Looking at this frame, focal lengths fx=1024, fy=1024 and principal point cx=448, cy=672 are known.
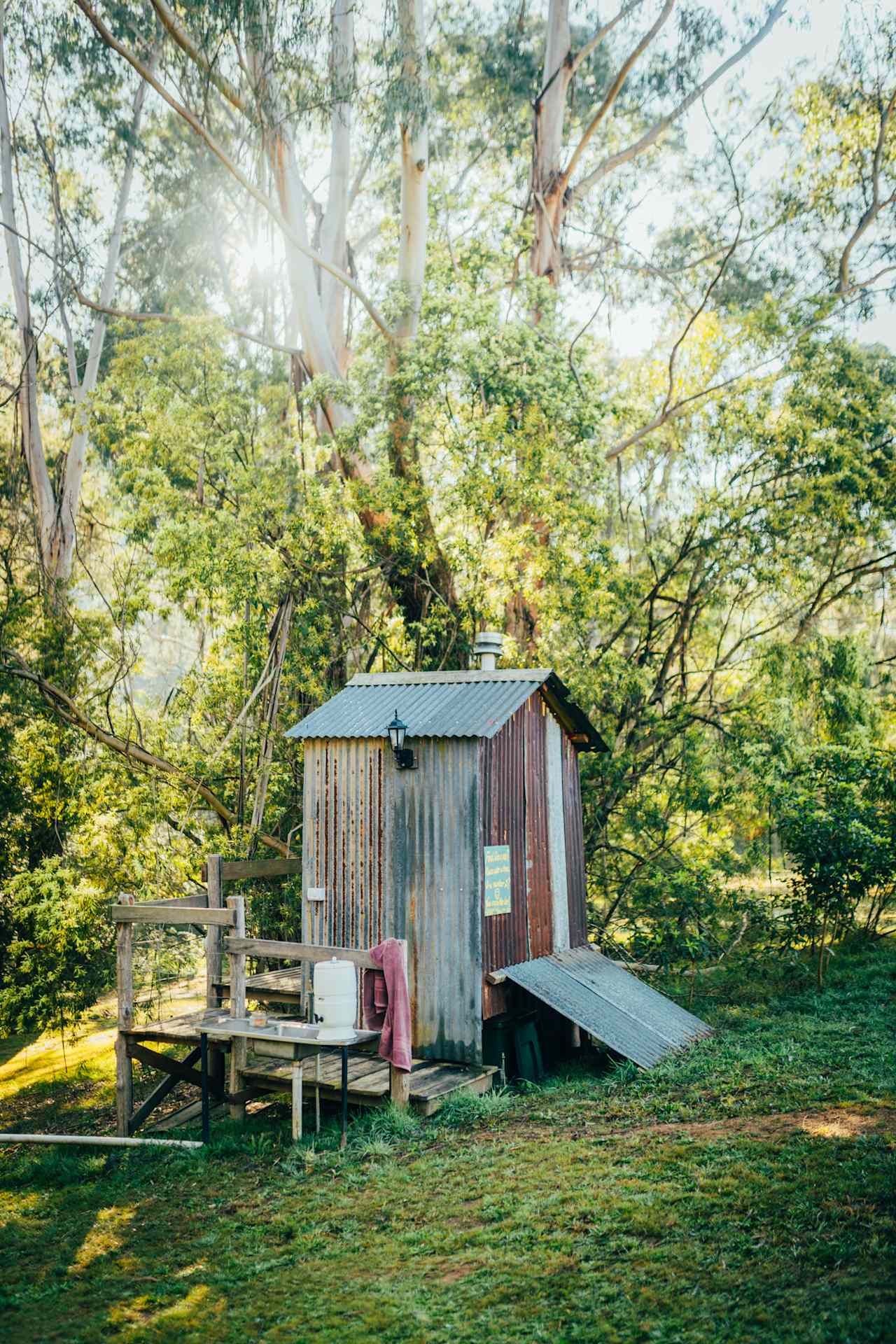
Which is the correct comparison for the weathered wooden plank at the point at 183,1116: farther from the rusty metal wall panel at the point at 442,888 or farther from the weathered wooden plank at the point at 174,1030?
the rusty metal wall panel at the point at 442,888

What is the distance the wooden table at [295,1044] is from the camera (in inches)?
300

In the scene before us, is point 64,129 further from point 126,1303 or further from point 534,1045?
point 126,1303

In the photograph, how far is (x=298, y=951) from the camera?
820cm

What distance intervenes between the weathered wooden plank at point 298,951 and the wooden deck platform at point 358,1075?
0.88 metres

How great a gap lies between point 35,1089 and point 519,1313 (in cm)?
992

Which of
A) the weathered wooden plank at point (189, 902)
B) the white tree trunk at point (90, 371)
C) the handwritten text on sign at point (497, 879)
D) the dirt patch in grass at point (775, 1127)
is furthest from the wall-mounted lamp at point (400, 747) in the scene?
the white tree trunk at point (90, 371)

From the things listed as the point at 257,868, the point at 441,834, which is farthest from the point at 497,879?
the point at 257,868

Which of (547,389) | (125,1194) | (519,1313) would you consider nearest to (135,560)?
(547,389)

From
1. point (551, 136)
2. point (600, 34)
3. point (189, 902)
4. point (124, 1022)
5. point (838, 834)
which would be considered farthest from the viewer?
point (551, 136)

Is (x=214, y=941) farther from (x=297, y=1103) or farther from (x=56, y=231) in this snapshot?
(x=56, y=231)

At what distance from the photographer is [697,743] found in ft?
49.4

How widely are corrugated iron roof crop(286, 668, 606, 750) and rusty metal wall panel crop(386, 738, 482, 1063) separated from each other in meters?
0.21

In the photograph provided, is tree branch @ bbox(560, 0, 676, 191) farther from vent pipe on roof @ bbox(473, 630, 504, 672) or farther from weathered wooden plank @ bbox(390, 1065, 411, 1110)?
weathered wooden plank @ bbox(390, 1065, 411, 1110)

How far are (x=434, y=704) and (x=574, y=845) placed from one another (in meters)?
2.73
